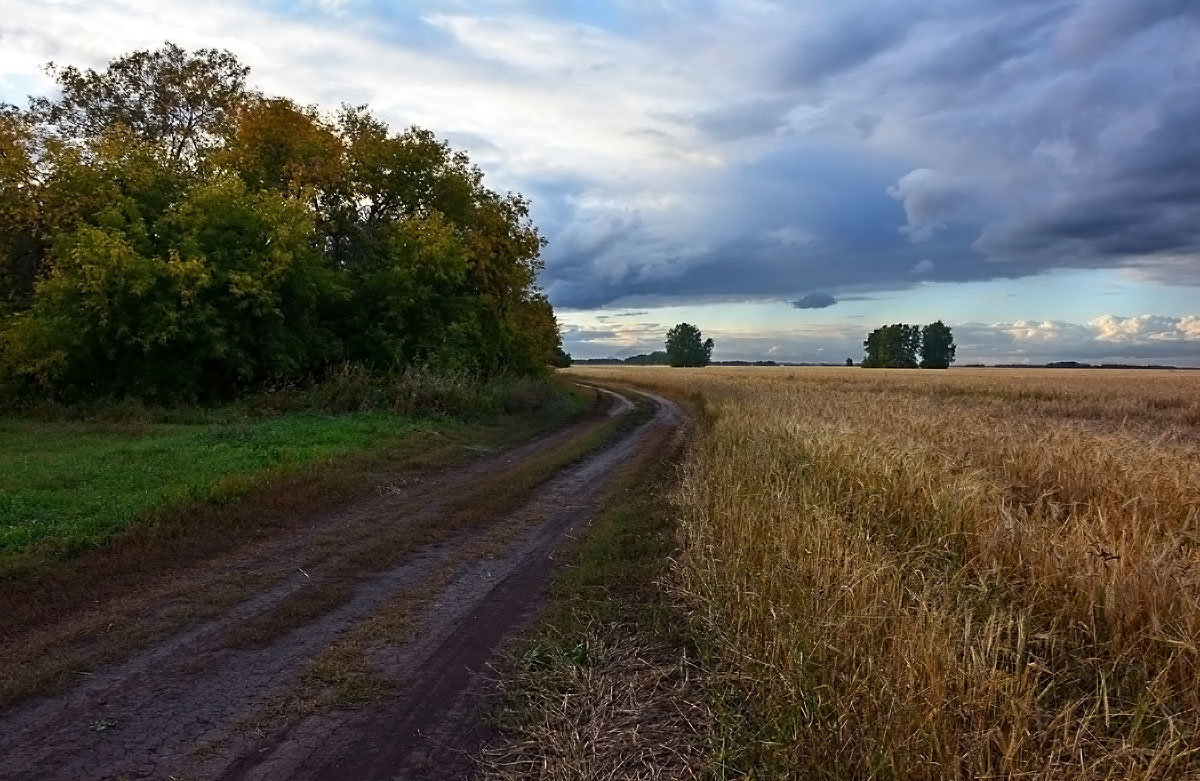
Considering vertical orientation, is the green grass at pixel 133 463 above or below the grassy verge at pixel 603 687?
above

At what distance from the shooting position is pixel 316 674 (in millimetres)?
5105

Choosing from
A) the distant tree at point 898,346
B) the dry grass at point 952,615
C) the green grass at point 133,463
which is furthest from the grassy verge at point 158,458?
the distant tree at point 898,346

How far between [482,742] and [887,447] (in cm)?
747

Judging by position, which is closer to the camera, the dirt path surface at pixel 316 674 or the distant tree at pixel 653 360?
the dirt path surface at pixel 316 674

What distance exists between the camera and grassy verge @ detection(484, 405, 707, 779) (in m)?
4.00

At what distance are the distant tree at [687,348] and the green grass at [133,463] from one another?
132m

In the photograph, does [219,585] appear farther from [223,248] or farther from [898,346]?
[898,346]

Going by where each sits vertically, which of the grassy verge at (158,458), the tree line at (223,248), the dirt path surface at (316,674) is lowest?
the dirt path surface at (316,674)

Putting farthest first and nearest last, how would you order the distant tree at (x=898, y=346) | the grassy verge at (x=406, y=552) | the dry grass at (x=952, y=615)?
the distant tree at (x=898, y=346), the grassy verge at (x=406, y=552), the dry grass at (x=952, y=615)

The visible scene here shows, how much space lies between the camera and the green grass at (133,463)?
27.8ft

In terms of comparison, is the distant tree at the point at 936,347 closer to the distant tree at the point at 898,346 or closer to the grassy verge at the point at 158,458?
the distant tree at the point at 898,346

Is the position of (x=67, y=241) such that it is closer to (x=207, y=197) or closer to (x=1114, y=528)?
(x=207, y=197)

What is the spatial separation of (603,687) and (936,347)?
135 metres

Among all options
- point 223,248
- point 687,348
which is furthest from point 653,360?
point 223,248
